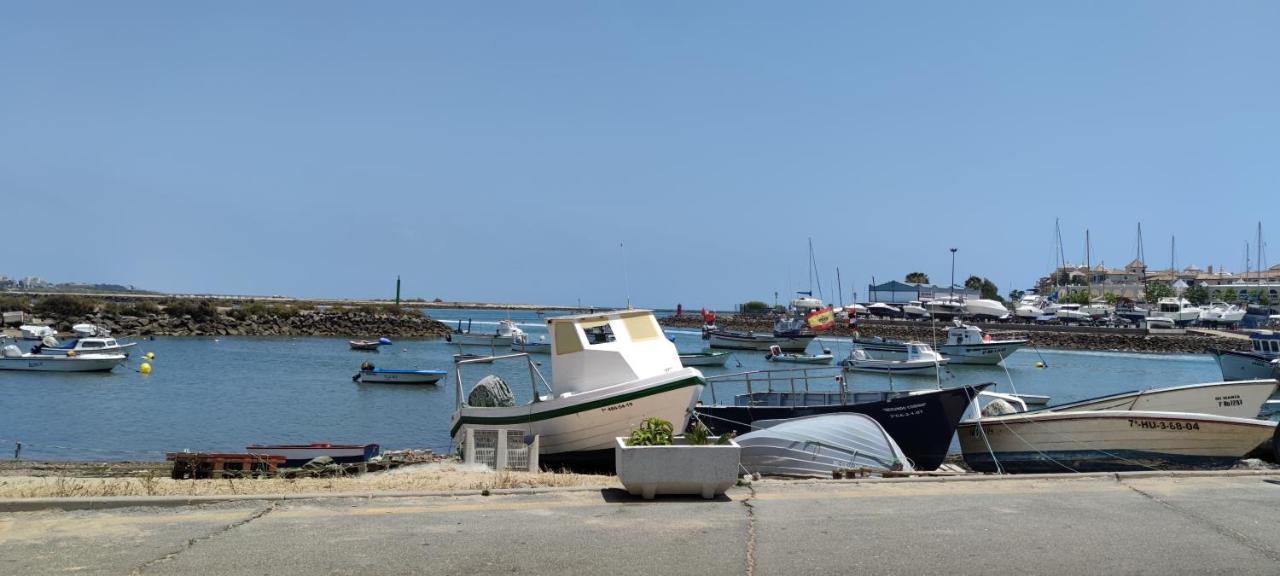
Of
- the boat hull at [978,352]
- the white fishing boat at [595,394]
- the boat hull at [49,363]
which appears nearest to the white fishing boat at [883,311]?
the boat hull at [978,352]

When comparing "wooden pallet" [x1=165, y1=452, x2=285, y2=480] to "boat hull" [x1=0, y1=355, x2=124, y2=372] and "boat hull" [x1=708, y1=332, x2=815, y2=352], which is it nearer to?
"boat hull" [x1=0, y1=355, x2=124, y2=372]

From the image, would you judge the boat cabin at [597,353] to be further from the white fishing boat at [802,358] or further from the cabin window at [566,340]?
the white fishing boat at [802,358]

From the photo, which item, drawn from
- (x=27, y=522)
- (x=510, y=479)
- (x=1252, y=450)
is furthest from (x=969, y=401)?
(x=27, y=522)

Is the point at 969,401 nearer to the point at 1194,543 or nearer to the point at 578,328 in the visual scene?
the point at 578,328

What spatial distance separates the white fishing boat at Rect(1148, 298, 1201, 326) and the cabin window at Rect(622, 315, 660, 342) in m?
105

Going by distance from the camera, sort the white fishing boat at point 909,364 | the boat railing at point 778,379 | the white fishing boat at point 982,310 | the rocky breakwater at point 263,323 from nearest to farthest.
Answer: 1. the boat railing at point 778,379
2. the white fishing boat at point 909,364
3. the rocky breakwater at point 263,323
4. the white fishing boat at point 982,310

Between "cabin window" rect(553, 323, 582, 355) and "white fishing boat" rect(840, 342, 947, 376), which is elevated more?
"cabin window" rect(553, 323, 582, 355)

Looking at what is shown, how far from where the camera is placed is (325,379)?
49938 mm

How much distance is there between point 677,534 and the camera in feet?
28.2

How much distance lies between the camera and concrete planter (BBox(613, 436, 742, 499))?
993 cm

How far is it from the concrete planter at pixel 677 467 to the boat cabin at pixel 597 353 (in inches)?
318

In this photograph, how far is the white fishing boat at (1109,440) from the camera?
18.0 m

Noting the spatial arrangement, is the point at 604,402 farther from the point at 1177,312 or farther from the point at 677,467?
the point at 1177,312

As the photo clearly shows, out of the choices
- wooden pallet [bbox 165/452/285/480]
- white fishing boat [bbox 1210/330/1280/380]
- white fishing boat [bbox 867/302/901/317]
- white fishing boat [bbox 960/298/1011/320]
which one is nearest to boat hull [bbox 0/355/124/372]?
wooden pallet [bbox 165/452/285/480]
